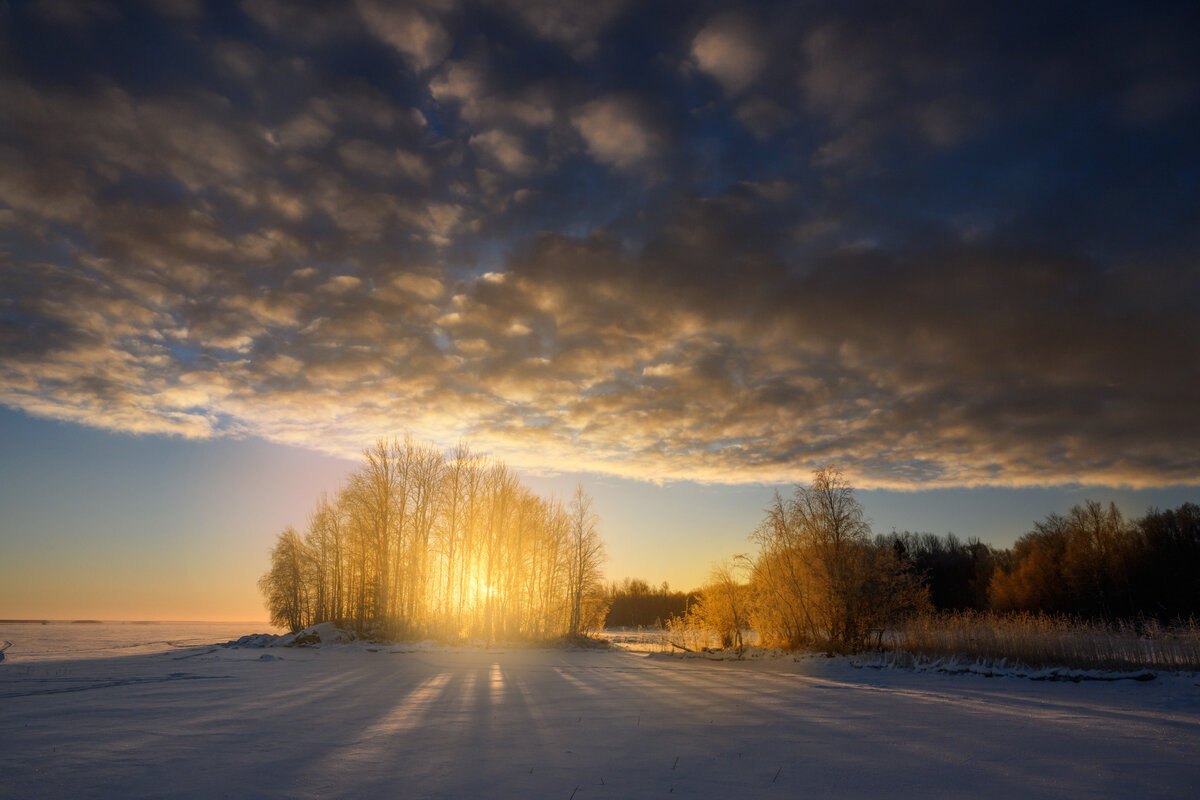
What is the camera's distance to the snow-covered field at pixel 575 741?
5918 millimetres

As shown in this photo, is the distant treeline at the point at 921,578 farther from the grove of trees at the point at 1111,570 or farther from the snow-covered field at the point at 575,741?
the snow-covered field at the point at 575,741

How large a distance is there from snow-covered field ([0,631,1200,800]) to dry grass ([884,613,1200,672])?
16.2 ft

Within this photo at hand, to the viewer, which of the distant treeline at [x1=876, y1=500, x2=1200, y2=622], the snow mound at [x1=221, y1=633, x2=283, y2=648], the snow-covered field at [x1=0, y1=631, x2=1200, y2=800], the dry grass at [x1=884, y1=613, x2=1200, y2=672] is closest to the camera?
the snow-covered field at [x1=0, y1=631, x2=1200, y2=800]

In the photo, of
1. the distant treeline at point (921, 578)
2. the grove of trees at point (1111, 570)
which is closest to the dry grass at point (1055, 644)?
the distant treeline at point (921, 578)

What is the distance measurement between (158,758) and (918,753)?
29.6 feet

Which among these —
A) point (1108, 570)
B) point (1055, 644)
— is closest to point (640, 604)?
point (1108, 570)

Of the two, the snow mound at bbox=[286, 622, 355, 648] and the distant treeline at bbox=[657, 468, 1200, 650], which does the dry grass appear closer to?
the distant treeline at bbox=[657, 468, 1200, 650]

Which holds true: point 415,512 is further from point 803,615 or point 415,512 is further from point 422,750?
point 422,750

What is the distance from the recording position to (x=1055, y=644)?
21.0 metres

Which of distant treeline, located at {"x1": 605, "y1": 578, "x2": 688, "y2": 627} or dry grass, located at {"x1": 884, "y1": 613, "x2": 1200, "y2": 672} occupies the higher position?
dry grass, located at {"x1": 884, "y1": 613, "x2": 1200, "y2": 672}

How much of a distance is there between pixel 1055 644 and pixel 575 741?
21.4m

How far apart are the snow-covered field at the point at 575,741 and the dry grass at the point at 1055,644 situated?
16.2 feet

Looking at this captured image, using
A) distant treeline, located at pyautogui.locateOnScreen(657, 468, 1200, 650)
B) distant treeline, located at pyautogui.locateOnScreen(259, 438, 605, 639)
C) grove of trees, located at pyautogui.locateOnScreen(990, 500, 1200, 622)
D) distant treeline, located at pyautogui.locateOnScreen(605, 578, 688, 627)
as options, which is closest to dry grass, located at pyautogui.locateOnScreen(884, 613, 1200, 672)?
distant treeline, located at pyautogui.locateOnScreen(657, 468, 1200, 650)

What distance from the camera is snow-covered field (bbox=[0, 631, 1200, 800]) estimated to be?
5918 millimetres
